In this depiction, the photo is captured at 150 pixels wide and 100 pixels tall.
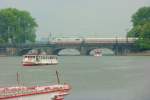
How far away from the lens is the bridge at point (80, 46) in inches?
7047

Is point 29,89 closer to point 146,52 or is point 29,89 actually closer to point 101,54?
point 146,52

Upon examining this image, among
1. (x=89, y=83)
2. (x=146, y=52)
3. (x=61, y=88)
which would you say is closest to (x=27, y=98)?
(x=61, y=88)

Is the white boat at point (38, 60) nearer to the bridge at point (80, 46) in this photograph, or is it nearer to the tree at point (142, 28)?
the bridge at point (80, 46)

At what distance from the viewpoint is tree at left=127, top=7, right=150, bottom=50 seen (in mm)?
175375

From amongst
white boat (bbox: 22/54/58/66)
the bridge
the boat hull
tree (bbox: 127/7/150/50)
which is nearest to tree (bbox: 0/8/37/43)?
the bridge

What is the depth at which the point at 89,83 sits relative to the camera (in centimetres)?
6034

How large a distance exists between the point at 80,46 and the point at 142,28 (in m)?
19.6

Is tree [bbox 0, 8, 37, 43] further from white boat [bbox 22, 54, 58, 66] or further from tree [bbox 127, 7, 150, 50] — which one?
white boat [bbox 22, 54, 58, 66]

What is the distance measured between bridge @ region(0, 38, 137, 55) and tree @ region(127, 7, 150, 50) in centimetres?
337

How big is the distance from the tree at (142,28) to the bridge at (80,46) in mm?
3367

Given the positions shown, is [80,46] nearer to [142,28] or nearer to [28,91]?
[142,28]

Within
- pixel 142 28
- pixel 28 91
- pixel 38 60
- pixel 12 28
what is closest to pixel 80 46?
pixel 142 28

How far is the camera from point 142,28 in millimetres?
181375

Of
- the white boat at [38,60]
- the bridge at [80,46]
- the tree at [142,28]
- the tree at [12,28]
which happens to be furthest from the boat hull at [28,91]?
the tree at [12,28]
